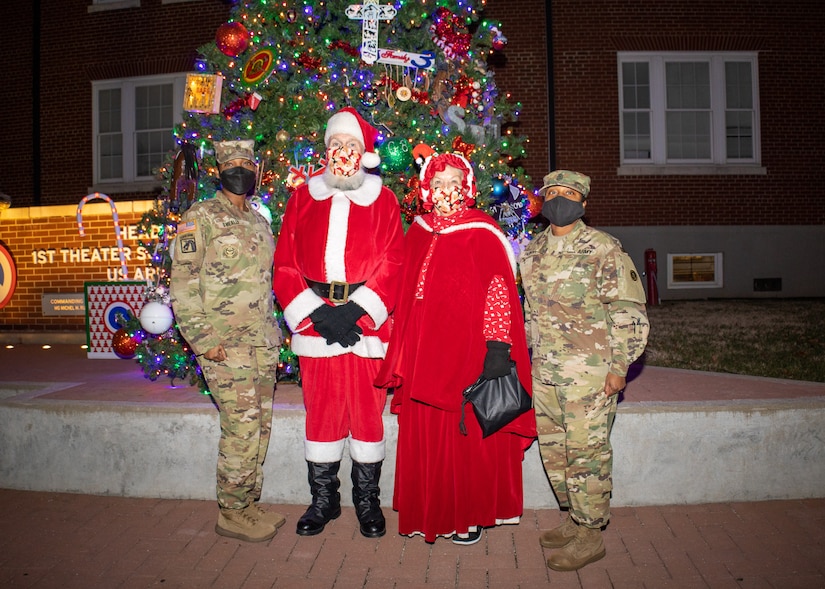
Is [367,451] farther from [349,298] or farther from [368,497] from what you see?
[349,298]

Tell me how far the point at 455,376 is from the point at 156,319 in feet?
10.3

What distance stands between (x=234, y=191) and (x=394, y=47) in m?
2.52

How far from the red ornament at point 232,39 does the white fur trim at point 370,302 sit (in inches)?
108

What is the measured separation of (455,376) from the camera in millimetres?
3594

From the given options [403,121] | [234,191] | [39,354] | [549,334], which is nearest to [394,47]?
[403,121]

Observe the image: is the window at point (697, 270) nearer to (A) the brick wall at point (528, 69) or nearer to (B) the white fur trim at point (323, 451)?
(A) the brick wall at point (528, 69)

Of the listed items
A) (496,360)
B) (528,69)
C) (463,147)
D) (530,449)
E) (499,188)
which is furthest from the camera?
(528,69)

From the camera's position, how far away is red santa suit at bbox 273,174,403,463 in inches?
155

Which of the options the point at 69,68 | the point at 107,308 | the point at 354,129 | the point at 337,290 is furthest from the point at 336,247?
the point at 69,68

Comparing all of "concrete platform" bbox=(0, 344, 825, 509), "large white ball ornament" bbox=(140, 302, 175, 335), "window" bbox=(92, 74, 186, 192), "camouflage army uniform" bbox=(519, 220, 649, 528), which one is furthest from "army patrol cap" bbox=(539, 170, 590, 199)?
"window" bbox=(92, 74, 186, 192)

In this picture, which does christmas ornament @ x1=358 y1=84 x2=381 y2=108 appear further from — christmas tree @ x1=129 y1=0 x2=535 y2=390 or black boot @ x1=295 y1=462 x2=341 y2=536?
black boot @ x1=295 y1=462 x2=341 y2=536

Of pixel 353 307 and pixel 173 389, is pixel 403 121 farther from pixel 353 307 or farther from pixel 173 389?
pixel 173 389

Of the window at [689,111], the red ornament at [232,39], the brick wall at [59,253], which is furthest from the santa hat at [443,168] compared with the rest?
the window at [689,111]

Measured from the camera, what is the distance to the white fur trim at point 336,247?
3.96 metres
